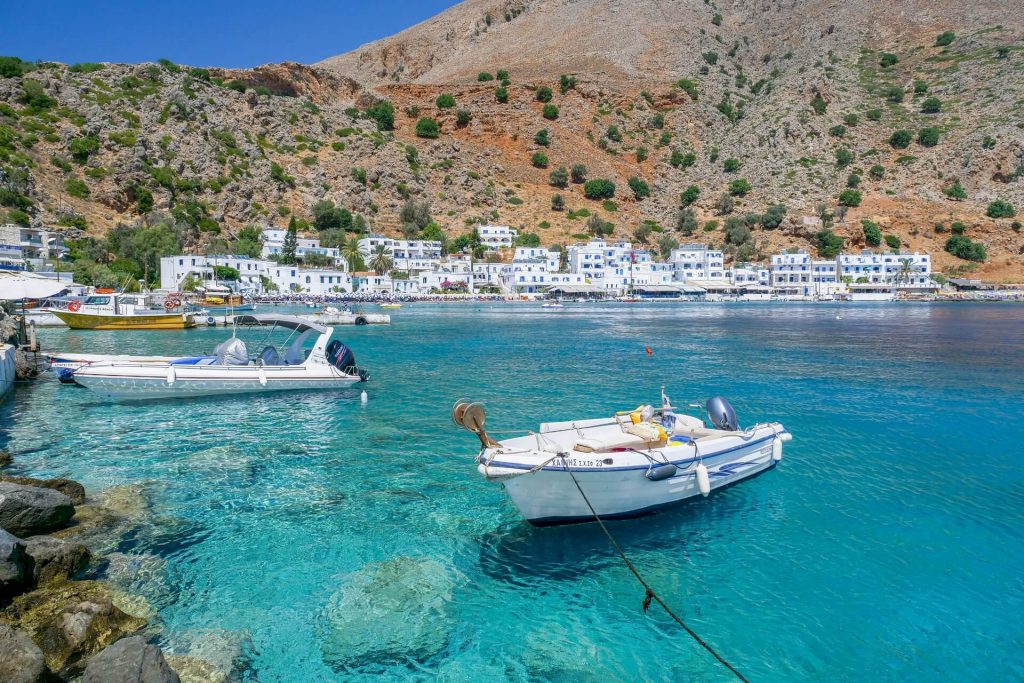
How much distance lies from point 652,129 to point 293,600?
160m

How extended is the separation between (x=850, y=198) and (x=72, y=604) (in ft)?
447

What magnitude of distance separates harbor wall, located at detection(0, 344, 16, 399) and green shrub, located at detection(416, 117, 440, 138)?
429 feet

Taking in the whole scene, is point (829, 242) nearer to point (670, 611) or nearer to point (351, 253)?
point (351, 253)

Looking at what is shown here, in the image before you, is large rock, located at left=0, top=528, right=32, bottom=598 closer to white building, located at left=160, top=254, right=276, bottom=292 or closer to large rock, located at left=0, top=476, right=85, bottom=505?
large rock, located at left=0, top=476, right=85, bottom=505

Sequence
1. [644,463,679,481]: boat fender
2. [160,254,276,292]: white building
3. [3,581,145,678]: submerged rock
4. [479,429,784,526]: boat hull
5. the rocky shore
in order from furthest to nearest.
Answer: [160,254,276,292]: white building, [644,463,679,481]: boat fender, [479,429,784,526]: boat hull, [3,581,145,678]: submerged rock, the rocky shore

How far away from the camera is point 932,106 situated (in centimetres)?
13262

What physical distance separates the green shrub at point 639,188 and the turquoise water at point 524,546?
12326cm

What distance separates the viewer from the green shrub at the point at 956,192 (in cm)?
11738

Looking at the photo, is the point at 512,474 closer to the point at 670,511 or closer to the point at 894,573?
the point at 670,511

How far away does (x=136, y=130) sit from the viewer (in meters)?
104

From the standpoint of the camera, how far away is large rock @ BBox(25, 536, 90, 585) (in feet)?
27.8

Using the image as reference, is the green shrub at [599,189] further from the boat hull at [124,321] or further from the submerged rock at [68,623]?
the submerged rock at [68,623]

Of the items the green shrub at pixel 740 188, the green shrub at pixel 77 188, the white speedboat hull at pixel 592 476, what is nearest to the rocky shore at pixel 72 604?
the white speedboat hull at pixel 592 476

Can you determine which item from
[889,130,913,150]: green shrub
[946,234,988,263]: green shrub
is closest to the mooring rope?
[946,234,988,263]: green shrub
